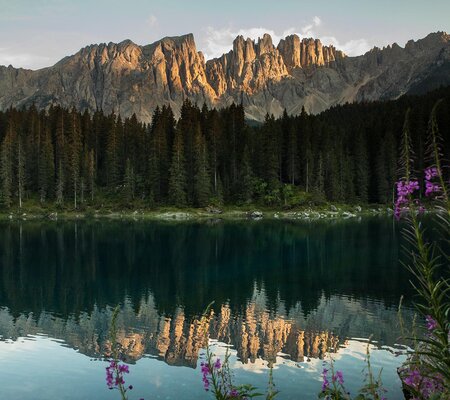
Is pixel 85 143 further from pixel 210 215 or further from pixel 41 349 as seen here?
pixel 41 349

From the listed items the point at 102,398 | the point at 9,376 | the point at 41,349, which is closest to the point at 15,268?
the point at 41,349

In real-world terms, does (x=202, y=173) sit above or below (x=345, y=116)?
below

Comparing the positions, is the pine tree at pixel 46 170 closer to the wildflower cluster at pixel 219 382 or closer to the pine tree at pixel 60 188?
the pine tree at pixel 60 188

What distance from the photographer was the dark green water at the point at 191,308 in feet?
69.8

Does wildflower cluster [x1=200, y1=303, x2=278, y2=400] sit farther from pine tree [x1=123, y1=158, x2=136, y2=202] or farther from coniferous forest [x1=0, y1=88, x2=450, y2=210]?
pine tree [x1=123, y1=158, x2=136, y2=202]

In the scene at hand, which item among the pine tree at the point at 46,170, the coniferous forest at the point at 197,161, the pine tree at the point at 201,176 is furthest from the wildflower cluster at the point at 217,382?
the pine tree at the point at 46,170

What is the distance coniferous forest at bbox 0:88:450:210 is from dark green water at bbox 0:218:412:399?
4585cm

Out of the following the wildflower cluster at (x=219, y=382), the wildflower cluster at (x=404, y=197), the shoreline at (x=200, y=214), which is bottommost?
the shoreline at (x=200, y=214)

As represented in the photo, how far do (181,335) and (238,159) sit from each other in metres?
97.5

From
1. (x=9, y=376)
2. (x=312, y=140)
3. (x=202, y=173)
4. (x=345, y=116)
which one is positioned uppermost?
(x=345, y=116)

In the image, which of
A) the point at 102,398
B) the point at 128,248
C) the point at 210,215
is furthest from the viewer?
A: the point at 210,215

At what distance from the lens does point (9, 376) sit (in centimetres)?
2155

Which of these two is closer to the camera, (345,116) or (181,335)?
(181,335)

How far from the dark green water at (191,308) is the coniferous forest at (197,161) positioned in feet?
150
